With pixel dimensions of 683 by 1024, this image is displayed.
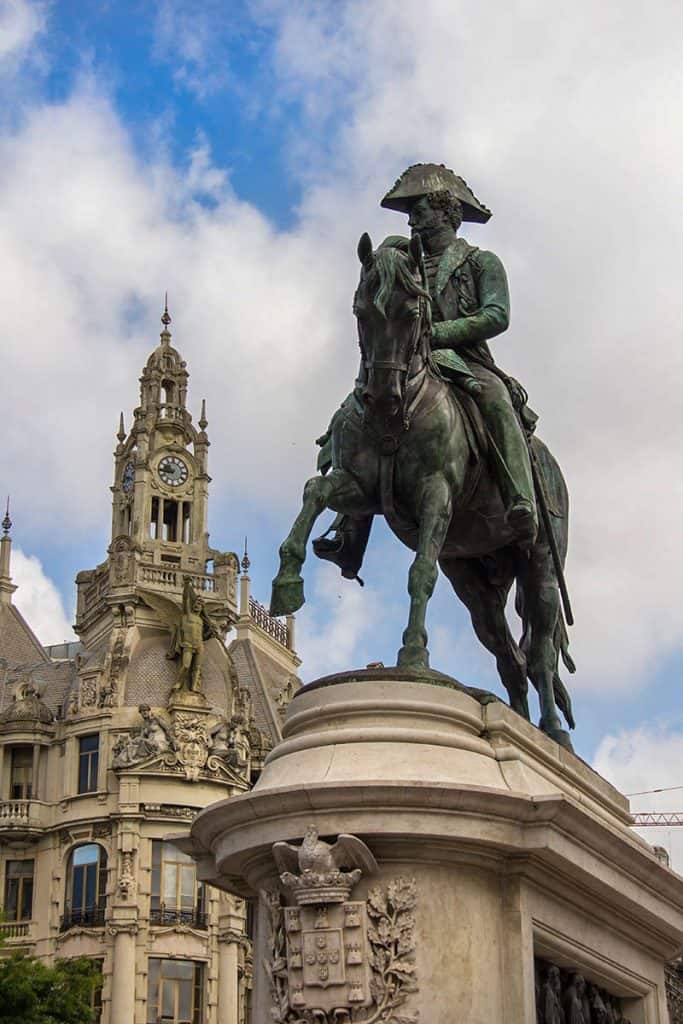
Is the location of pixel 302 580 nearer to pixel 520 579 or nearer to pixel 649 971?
pixel 520 579

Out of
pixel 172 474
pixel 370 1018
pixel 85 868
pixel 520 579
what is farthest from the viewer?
pixel 172 474

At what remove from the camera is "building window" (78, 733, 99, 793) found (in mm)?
48844

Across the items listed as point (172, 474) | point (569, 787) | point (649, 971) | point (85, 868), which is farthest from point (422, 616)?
point (172, 474)

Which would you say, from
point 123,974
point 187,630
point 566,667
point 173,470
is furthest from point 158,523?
point 566,667

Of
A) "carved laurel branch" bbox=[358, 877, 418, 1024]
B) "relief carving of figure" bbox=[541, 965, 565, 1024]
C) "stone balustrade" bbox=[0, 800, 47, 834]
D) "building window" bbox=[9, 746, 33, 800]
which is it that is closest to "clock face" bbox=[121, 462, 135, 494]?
"building window" bbox=[9, 746, 33, 800]

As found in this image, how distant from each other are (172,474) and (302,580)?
1791 inches

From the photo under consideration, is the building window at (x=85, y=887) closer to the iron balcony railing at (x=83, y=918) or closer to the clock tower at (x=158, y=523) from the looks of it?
the iron balcony railing at (x=83, y=918)

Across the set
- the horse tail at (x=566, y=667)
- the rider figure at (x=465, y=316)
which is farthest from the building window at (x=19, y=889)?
the rider figure at (x=465, y=316)

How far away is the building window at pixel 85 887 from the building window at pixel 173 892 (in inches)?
63.7

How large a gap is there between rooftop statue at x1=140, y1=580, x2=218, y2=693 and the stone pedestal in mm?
39651

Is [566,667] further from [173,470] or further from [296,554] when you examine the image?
[173,470]

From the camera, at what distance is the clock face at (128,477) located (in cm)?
5572

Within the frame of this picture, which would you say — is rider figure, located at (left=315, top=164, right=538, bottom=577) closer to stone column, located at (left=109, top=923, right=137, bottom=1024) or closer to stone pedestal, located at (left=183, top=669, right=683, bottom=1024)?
stone pedestal, located at (left=183, top=669, right=683, bottom=1024)

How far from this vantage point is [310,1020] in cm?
887
